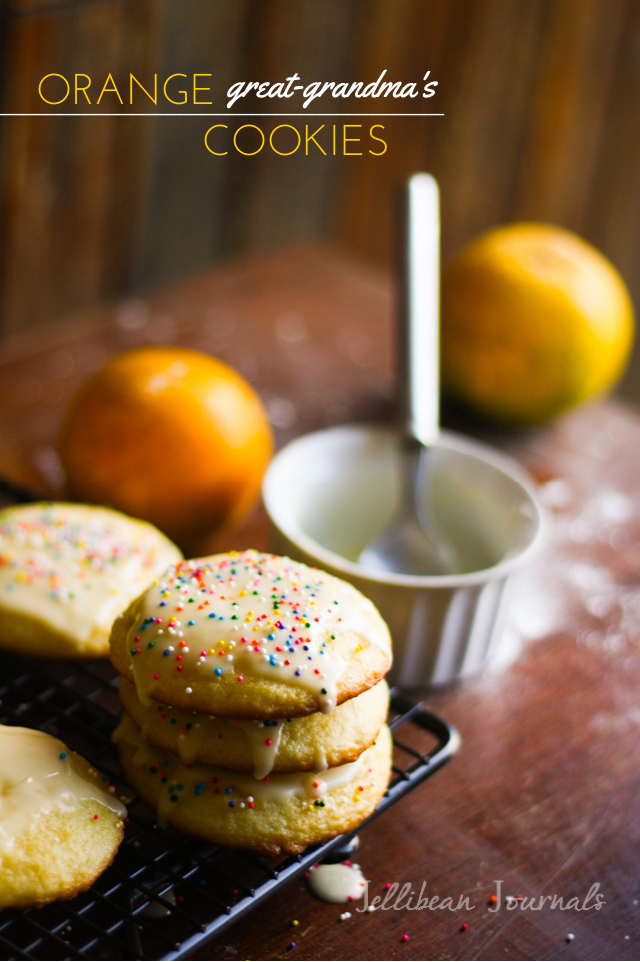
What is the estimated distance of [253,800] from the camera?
0.58 metres

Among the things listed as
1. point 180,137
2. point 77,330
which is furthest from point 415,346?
point 180,137

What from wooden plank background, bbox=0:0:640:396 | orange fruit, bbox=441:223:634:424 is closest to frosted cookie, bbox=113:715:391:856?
orange fruit, bbox=441:223:634:424

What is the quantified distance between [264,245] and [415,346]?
154 centimetres

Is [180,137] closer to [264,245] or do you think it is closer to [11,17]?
[264,245]

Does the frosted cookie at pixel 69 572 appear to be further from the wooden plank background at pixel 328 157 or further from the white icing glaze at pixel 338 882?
the wooden plank background at pixel 328 157

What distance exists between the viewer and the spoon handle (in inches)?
35.1

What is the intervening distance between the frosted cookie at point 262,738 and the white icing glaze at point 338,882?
0.10m

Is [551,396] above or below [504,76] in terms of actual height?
below

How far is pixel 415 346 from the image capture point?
908mm

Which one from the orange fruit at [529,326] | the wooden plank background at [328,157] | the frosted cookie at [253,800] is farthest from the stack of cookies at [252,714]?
the wooden plank background at [328,157]

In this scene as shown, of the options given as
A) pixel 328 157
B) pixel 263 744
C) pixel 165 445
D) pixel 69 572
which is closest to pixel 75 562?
pixel 69 572

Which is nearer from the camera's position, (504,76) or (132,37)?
(132,37)

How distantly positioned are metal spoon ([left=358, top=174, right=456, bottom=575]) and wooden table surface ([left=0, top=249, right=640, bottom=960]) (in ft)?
0.41

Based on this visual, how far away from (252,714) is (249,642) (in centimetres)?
5
